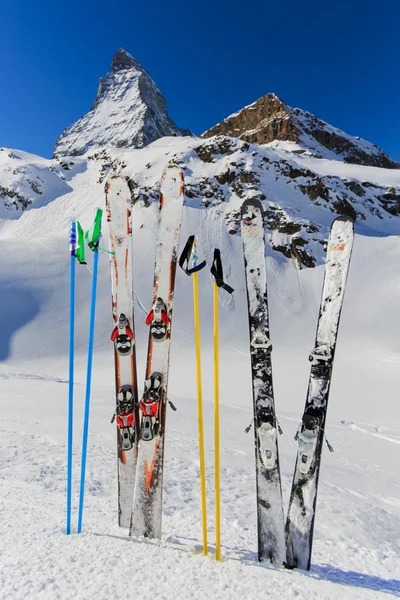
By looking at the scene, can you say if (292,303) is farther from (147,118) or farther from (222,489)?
(147,118)

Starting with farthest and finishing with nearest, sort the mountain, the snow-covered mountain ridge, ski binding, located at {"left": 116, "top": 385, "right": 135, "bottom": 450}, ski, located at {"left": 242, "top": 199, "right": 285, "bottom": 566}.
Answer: the snow-covered mountain ridge < ski binding, located at {"left": 116, "top": 385, "right": 135, "bottom": 450} < ski, located at {"left": 242, "top": 199, "right": 285, "bottom": 566} < the mountain

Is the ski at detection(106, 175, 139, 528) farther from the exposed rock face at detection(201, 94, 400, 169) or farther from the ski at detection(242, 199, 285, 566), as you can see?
the exposed rock face at detection(201, 94, 400, 169)

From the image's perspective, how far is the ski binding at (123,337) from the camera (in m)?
3.77

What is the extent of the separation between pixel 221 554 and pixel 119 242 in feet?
10.7

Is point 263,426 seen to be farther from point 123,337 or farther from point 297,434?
point 123,337

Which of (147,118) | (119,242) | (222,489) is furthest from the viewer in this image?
(147,118)

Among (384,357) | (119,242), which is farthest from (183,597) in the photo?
(384,357)

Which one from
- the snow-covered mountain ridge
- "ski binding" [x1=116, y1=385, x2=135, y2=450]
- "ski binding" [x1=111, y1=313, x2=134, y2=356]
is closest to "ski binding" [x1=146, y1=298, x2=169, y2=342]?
"ski binding" [x1=111, y1=313, x2=134, y2=356]

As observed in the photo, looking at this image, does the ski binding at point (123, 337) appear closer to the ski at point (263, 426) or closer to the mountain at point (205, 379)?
the ski at point (263, 426)

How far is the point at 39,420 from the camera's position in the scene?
Answer: 8.55 meters

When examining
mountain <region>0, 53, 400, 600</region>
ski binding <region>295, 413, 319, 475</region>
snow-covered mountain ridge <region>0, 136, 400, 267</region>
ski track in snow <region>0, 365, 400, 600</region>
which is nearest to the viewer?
ski track in snow <region>0, 365, 400, 600</region>

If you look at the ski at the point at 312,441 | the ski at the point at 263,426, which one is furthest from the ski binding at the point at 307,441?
the ski at the point at 263,426

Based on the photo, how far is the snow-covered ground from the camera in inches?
103

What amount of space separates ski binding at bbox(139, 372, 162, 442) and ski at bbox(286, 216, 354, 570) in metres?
1.34
